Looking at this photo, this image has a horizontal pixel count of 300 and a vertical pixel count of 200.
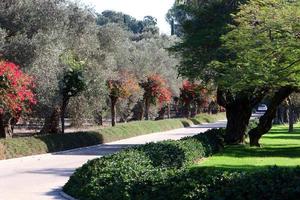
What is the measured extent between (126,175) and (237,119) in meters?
23.7

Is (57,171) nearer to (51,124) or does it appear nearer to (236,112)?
(51,124)

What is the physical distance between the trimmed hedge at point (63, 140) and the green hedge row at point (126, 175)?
10.0 meters

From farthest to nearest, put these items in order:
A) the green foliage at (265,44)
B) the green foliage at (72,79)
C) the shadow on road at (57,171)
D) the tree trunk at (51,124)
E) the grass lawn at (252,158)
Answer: the tree trunk at (51,124), the green foliage at (72,79), the grass lawn at (252,158), the shadow on road at (57,171), the green foliage at (265,44)

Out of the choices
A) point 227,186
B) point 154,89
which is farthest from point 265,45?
point 154,89

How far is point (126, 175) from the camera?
13.1 meters

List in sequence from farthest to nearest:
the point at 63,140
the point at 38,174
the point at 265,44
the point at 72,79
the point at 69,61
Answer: the point at 69,61, the point at 63,140, the point at 72,79, the point at 265,44, the point at 38,174

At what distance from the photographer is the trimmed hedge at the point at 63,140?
27.8 meters

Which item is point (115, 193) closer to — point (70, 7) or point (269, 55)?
point (269, 55)

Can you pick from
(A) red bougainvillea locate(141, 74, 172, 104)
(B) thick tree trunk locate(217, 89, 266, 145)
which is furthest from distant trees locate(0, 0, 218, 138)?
(B) thick tree trunk locate(217, 89, 266, 145)

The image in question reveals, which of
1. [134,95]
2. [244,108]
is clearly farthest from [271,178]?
[134,95]

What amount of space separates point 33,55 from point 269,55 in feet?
46.3

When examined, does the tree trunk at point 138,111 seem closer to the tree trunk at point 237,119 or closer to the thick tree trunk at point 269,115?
the tree trunk at point 237,119

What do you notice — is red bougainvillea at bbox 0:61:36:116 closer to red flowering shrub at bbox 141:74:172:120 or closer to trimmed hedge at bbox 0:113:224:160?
trimmed hedge at bbox 0:113:224:160

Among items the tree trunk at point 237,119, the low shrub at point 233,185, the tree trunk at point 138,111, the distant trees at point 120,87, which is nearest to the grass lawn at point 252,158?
the tree trunk at point 237,119
